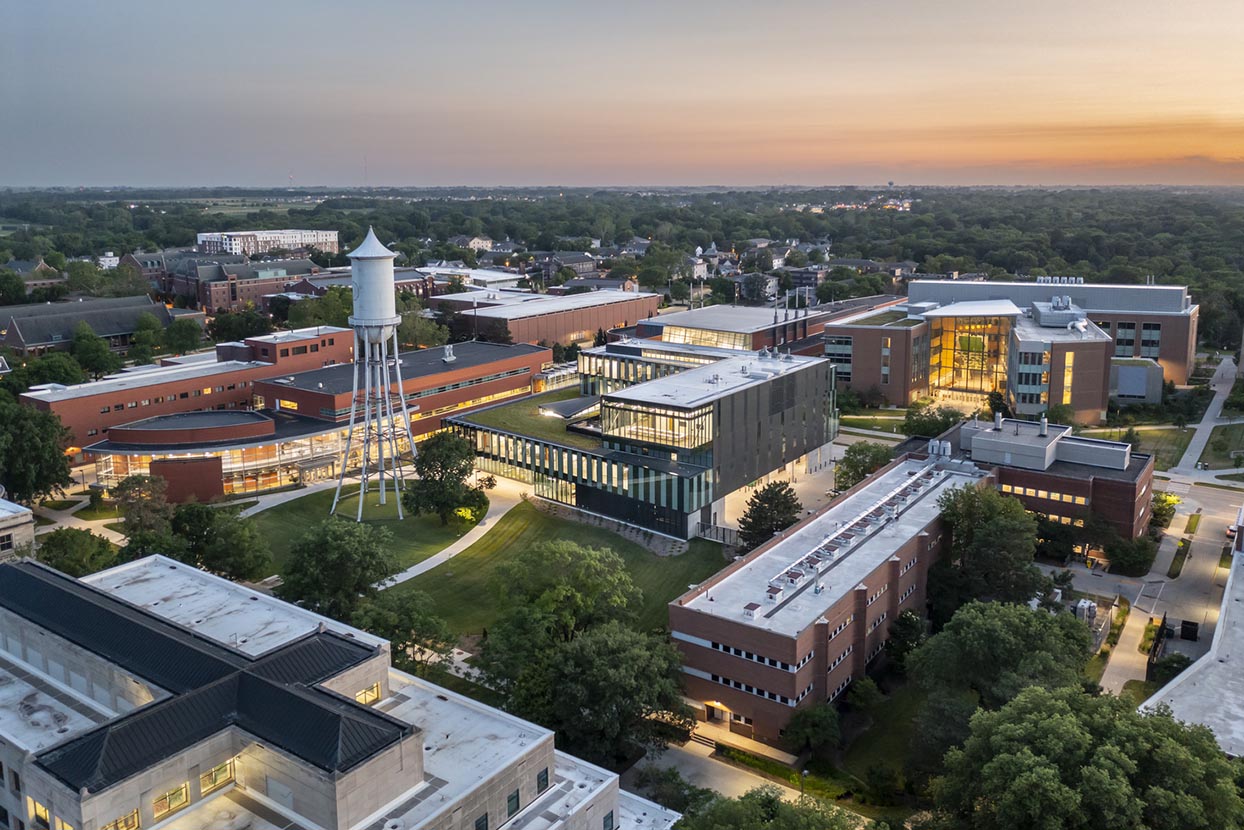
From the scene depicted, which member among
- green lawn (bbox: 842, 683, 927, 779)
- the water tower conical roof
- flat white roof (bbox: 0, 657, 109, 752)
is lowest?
green lawn (bbox: 842, 683, 927, 779)

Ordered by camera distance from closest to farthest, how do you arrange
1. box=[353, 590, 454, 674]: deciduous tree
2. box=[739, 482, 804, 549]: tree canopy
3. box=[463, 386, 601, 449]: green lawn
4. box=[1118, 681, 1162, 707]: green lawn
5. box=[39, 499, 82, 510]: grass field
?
box=[353, 590, 454, 674]: deciduous tree, box=[1118, 681, 1162, 707]: green lawn, box=[739, 482, 804, 549]: tree canopy, box=[39, 499, 82, 510]: grass field, box=[463, 386, 601, 449]: green lawn

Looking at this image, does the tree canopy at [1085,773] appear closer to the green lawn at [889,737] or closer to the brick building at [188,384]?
the green lawn at [889,737]

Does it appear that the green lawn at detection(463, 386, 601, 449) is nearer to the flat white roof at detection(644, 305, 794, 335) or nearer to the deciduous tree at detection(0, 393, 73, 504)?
the flat white roof at detection(644, 305, 794, 335)

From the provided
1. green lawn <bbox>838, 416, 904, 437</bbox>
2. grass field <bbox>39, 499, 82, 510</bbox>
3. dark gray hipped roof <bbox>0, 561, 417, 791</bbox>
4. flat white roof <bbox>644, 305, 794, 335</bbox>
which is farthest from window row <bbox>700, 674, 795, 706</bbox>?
flat white roof <bbox>644, 305, 794, 335</bbox>

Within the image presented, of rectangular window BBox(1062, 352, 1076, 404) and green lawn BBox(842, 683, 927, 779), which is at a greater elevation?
rectangular window BBox(1062, 352, 1076, 404)

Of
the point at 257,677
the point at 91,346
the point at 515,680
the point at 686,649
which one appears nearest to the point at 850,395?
the point at 686,649

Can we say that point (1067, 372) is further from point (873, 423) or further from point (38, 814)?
point (38, 814)
